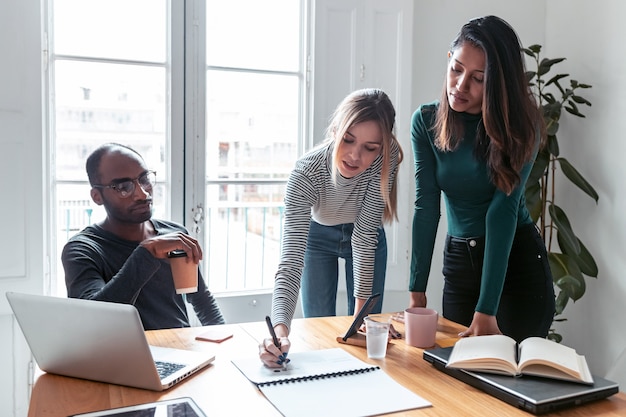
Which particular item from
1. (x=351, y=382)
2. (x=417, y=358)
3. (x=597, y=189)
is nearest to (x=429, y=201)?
(x=417, y=358)

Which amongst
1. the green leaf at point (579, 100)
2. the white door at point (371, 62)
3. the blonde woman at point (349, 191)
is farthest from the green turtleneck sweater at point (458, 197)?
the green leaf at point (579, 100)

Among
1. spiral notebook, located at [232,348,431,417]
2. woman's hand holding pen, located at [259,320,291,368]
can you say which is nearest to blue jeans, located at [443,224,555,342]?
spiral notebook, located at [232,348,431,417]

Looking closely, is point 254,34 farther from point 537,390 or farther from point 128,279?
point 537,390

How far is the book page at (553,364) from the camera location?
1149 millimetres

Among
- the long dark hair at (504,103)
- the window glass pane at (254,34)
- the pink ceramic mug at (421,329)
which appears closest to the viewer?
the pink ceramic mug at (421,329)

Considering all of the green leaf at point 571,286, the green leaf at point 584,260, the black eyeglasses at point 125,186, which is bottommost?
the green leaf at point 571,286

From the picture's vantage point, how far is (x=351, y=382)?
1.20m

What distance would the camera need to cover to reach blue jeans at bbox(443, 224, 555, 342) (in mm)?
1777

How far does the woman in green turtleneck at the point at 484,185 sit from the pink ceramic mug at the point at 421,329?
0.50 feet

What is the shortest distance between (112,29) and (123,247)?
3.53 feet

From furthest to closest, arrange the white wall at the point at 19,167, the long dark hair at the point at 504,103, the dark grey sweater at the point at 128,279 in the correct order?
the white wall at the point at 19,167
the dark grey sweater at the point at 128,279
the long dark hair at the point at 504,103

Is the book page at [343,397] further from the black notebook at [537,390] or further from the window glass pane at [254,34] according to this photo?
the window glass pane at [254,34]

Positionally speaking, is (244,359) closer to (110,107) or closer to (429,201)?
(429,201)

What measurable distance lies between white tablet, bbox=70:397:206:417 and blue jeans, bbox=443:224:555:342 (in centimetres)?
98
